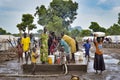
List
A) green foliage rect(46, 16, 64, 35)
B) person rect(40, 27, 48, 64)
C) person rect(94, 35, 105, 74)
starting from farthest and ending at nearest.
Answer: green foliage rect(46, 16, 64, 35) < person rect(40, 27, 48, 64) < person rect(94, 35, 105, 74)

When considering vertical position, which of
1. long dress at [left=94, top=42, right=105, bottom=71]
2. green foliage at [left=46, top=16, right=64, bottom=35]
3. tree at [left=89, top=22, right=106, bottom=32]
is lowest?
long dress at [left=94, top=42, right=105, bottom=71]

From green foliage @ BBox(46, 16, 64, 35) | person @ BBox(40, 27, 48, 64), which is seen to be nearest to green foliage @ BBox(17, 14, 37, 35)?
green foliage @ BBox(46, 16, 64, 35)

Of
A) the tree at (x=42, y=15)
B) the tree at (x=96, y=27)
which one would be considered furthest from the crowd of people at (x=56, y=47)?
the tree at (x=96, y=27)

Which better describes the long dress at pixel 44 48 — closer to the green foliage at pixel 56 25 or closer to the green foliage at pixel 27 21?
the green foliage at pixel 56 25

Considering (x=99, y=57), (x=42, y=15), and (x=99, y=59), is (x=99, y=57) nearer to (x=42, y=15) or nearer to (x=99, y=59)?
(x=99, y=59)

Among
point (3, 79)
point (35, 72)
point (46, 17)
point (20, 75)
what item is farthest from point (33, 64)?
point (46, 17)

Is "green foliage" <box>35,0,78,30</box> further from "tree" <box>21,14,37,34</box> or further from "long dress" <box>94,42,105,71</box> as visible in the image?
"long dress" <box>94,42,105,71</box>

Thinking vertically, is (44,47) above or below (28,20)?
below

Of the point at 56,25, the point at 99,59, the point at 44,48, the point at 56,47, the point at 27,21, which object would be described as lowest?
the point at 99,59

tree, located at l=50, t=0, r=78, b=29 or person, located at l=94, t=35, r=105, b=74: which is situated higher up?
tree, located at l=50, t=0, r=78, b=29

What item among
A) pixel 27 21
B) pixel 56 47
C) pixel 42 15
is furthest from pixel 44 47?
pixel 42 15

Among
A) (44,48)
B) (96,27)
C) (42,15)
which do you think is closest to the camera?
(44,48)

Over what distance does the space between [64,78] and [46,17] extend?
79323 mm

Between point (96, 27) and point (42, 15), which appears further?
point (96, 27)
